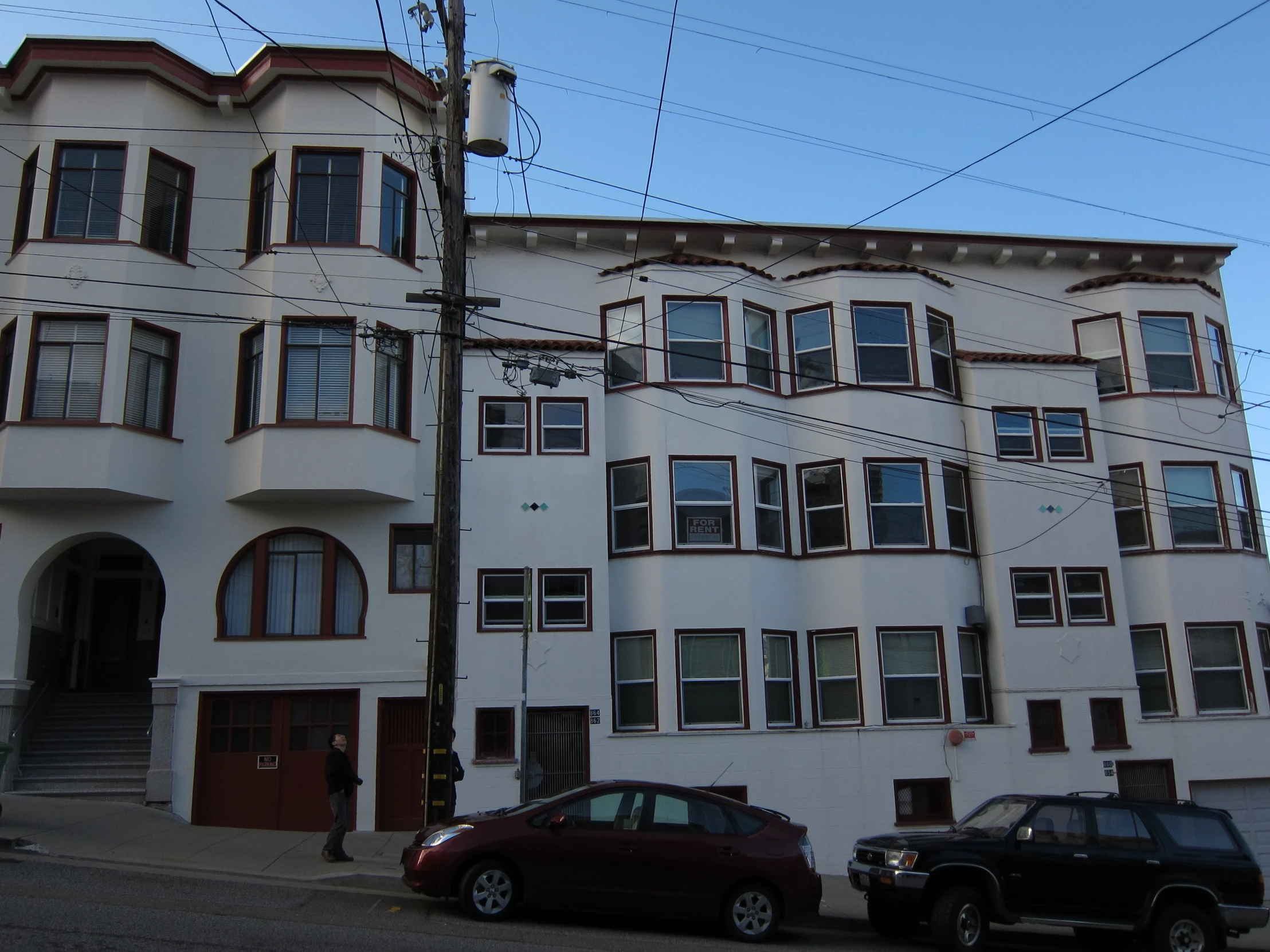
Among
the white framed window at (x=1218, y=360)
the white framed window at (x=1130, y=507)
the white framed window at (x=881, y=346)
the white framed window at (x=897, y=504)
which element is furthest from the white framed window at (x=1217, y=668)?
the white framed window at (x=881, y=346)

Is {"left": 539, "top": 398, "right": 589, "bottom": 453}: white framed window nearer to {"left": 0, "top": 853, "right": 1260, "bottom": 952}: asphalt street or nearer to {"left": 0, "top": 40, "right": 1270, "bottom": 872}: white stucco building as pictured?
{"left": 0, "top": 40, "right": 1270, "bottom": 872}: white stucco building

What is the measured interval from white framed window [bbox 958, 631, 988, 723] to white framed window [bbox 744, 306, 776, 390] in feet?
18.5

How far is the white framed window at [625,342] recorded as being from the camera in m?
19.4

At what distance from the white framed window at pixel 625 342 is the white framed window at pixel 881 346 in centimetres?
392

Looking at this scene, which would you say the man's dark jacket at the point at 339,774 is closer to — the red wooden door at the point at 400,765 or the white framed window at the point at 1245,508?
Answer: the red wooden door at the point at 400,765

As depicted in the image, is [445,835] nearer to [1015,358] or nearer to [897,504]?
[897,504]

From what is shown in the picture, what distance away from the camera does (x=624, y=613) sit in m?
18.2

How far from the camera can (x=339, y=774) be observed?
13047 mm

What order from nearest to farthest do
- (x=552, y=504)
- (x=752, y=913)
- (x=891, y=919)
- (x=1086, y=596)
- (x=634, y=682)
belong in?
(x=752, y=913)
(x=891, y=919)
(x=634, y=682)
(x=552, y=504)
(x=1086, y=596)

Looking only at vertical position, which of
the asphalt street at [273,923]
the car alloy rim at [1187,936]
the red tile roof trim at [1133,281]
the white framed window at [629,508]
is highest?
the red tile roof trim at [1133,281]

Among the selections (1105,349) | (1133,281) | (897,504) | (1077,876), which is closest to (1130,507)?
(1105,349)

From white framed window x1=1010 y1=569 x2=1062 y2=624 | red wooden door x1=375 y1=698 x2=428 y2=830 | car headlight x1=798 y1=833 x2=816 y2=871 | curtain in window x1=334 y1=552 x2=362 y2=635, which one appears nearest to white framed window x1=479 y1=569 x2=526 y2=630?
red wooden door x1=375 y1=698 x2=428 y2=830

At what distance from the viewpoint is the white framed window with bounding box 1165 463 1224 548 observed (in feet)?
66.6

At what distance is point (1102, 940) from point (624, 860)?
223 inches
